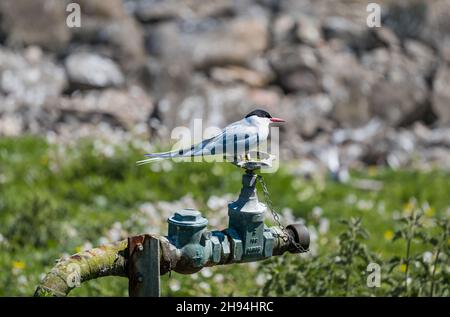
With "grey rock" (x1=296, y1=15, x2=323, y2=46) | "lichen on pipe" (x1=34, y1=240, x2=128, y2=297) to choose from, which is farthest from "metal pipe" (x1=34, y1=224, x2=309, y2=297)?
"grey rock" (x1=296, y1=15, x2=323, y2=46)

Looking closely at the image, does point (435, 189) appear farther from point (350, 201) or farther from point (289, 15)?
point (289, 15)

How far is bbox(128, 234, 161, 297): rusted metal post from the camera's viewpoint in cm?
268

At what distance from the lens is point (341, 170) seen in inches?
377

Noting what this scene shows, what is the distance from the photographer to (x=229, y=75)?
44.7 ft

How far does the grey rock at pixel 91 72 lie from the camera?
1241cm

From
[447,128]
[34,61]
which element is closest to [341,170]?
[447,128]

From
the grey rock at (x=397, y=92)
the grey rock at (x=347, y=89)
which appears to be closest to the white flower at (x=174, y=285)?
the grey rock at (x=347, y=89)

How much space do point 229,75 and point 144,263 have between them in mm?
11110

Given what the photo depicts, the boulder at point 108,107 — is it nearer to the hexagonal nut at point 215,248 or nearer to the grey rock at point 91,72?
the grey rock at point 91,72

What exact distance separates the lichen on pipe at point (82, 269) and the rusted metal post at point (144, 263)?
2.2 inches

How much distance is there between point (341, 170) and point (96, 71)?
5.12 m

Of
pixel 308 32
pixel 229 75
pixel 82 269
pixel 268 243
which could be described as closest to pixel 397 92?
pixel 308 32

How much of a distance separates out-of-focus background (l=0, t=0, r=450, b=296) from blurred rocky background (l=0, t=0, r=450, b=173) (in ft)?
0.11

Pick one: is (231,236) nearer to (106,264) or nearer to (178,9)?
(106,264)
